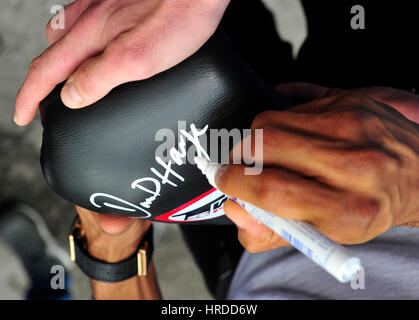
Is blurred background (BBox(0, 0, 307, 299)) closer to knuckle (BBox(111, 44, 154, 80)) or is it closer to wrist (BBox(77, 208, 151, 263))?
wrist (BBox(77, 208, 151, 263))

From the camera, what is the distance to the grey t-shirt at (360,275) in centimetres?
67

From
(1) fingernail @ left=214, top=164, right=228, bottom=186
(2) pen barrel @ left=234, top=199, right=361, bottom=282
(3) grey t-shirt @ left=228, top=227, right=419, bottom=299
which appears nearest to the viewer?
(2) pen barrel @ left=234, top=199, right=361, bottom=282

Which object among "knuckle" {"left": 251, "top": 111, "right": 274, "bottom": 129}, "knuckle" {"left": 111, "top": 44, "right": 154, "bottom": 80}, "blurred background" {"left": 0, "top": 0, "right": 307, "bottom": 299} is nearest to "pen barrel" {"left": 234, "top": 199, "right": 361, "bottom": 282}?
"knuckle" {"left": 251, "top": 111, "right": 274, "bottom": 129}

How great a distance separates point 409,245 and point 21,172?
1.20 m

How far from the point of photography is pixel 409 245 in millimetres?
723

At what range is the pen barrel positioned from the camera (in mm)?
389

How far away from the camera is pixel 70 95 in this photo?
563 mm

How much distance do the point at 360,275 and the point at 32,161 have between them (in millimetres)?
1112

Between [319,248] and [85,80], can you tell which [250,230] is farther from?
[85,80]

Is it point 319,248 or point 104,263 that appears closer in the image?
point 319,248

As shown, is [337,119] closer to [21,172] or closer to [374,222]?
[374,222]

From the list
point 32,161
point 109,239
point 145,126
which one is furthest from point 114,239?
point 32,161

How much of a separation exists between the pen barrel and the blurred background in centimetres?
95
